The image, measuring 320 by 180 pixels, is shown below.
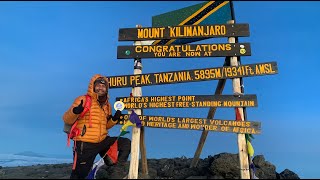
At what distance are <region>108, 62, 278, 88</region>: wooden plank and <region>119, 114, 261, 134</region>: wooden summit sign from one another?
101 centimetres

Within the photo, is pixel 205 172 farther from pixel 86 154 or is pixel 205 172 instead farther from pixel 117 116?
pixel 86 154

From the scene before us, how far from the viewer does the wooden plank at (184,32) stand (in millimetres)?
8680

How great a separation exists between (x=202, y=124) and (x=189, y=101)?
2.23ft

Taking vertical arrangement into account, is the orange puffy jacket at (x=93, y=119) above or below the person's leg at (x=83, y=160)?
above

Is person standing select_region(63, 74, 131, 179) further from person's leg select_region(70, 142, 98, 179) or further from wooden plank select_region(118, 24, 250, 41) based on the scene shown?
wooden plank select_region(118, 24, 250, 41)

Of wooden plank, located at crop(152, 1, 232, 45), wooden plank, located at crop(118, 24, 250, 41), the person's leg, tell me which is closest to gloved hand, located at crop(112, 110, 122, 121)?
the person's leg

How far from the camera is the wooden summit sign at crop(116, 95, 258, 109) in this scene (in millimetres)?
8219

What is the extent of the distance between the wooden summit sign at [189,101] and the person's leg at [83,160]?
1428 millimetres

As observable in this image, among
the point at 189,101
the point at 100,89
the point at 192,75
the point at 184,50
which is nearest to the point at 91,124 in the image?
the point at 100,89

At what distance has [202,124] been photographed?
322 inches

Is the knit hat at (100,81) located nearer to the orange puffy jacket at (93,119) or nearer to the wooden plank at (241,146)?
the orange puffy jacket at (93,119)

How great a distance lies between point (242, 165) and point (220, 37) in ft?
11.2

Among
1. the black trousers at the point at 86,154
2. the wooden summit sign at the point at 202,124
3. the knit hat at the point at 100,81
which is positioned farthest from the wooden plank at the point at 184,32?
the black trousers at the point at 86,154

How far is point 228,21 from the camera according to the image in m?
8.87
